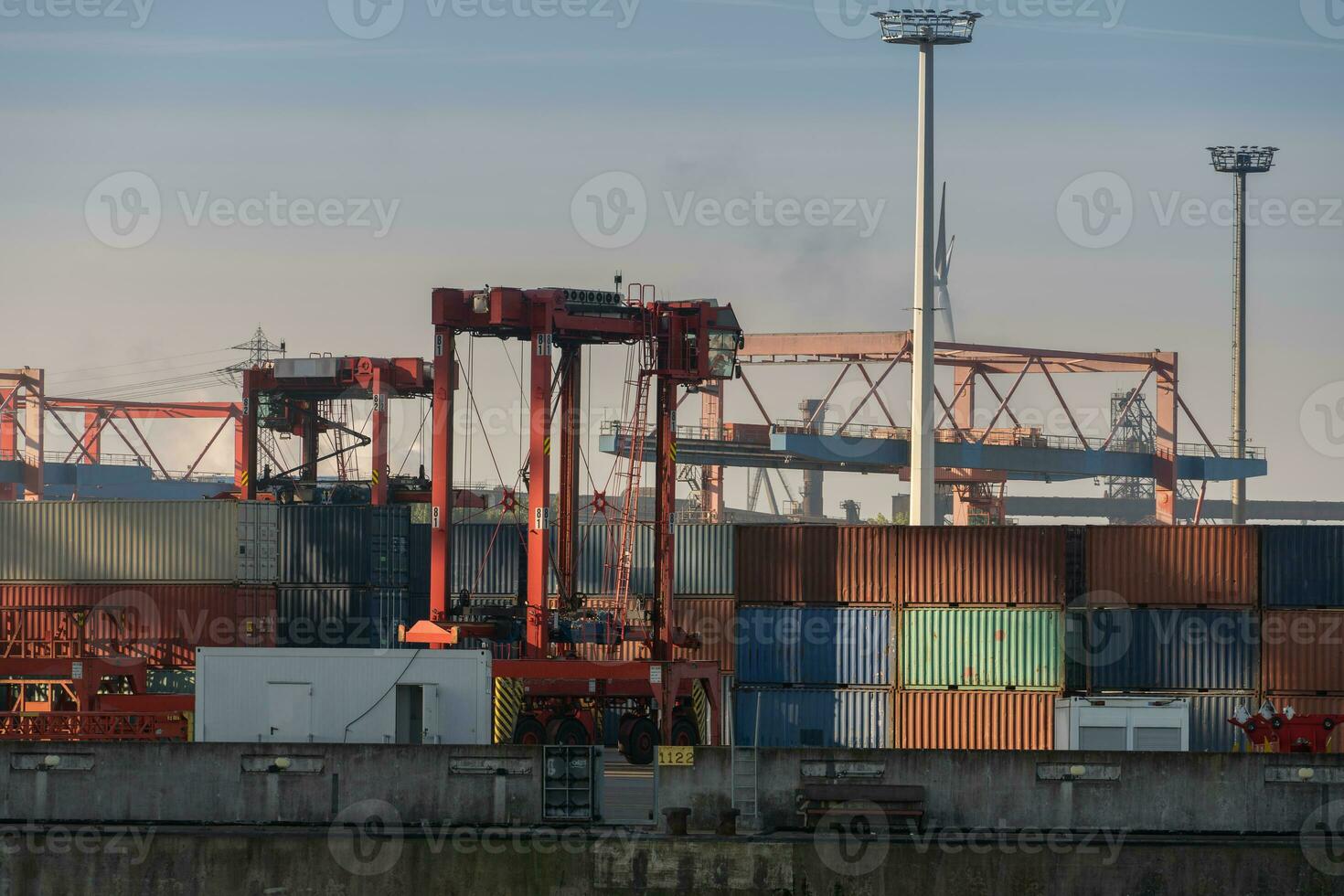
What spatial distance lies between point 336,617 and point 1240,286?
10129cm

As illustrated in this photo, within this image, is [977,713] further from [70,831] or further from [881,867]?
[70,831]

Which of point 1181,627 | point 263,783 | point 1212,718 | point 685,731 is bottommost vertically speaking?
point 685,731

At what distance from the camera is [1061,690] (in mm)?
42750

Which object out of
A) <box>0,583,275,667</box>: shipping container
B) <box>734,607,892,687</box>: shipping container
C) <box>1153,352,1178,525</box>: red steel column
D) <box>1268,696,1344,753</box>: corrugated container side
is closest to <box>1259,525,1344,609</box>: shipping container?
<box>1268,696,1344,753</box>: corrugated container side

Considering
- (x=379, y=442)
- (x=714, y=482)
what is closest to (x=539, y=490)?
(x=379, y=442)

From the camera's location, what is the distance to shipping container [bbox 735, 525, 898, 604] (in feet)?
145

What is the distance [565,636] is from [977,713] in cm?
1054

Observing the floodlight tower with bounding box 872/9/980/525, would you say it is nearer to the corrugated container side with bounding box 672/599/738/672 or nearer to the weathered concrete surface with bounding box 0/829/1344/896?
Result: the corrugated container side with bounding box 672/599/738/672

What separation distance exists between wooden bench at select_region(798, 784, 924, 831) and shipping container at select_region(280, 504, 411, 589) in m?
24.9

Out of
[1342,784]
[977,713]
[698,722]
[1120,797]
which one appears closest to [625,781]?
[698,722]

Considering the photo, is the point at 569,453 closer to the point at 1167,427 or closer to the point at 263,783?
the point at 263,783

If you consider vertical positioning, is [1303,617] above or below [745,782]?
above

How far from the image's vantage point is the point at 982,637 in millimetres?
43438

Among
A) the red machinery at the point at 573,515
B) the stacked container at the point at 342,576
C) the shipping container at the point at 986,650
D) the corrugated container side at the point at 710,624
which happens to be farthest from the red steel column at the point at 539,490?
the shipping container at the point at 986,650
